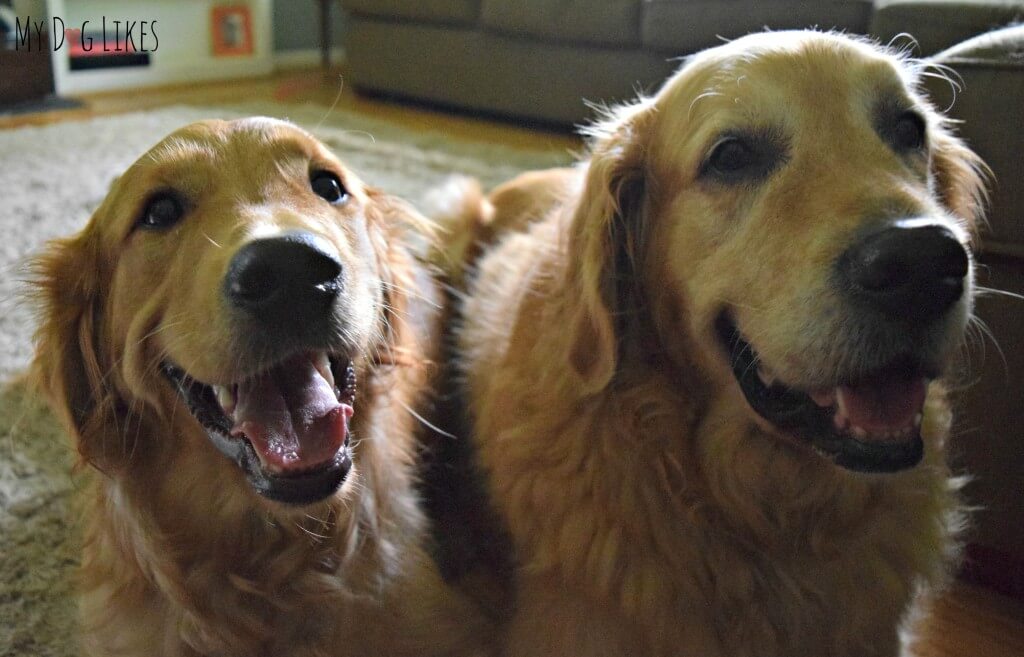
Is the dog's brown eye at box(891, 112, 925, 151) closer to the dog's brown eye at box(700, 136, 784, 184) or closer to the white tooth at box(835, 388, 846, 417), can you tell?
the dog's brown eye at box(700, 136, 784, 184)

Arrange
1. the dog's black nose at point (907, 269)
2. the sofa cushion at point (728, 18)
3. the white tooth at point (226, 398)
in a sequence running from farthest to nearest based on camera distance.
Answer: the sofa cushion at point (728, 18), the white tooth at point (226, 398), the dog's black nose at point (907, 269)

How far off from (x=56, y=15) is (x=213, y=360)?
5.43m

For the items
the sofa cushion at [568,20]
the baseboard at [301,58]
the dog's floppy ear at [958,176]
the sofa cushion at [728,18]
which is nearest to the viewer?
the dog's floppy ear at [958,176]

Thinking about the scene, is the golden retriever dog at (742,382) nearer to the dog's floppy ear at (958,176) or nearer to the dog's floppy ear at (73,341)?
the dog's floppy ear at (958,176)

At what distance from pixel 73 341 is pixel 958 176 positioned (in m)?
1.48

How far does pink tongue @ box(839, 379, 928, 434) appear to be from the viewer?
1.23 meters

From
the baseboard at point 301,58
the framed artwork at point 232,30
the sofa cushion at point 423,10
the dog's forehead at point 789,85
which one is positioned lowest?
the baseboard at point 301,58

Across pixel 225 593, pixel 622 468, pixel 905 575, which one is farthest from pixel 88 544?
pixel 905 575

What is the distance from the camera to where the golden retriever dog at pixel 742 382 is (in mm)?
1201

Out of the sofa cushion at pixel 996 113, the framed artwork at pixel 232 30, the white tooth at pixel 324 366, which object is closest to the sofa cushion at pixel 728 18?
the sofa cushion at pixel 996 113

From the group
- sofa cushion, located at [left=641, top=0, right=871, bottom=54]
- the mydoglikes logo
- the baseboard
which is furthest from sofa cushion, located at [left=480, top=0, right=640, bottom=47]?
the baseboard

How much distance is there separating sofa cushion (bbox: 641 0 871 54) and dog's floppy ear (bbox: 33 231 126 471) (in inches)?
120

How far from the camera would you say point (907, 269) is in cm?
110

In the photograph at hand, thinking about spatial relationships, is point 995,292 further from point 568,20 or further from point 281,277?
point 568,20
